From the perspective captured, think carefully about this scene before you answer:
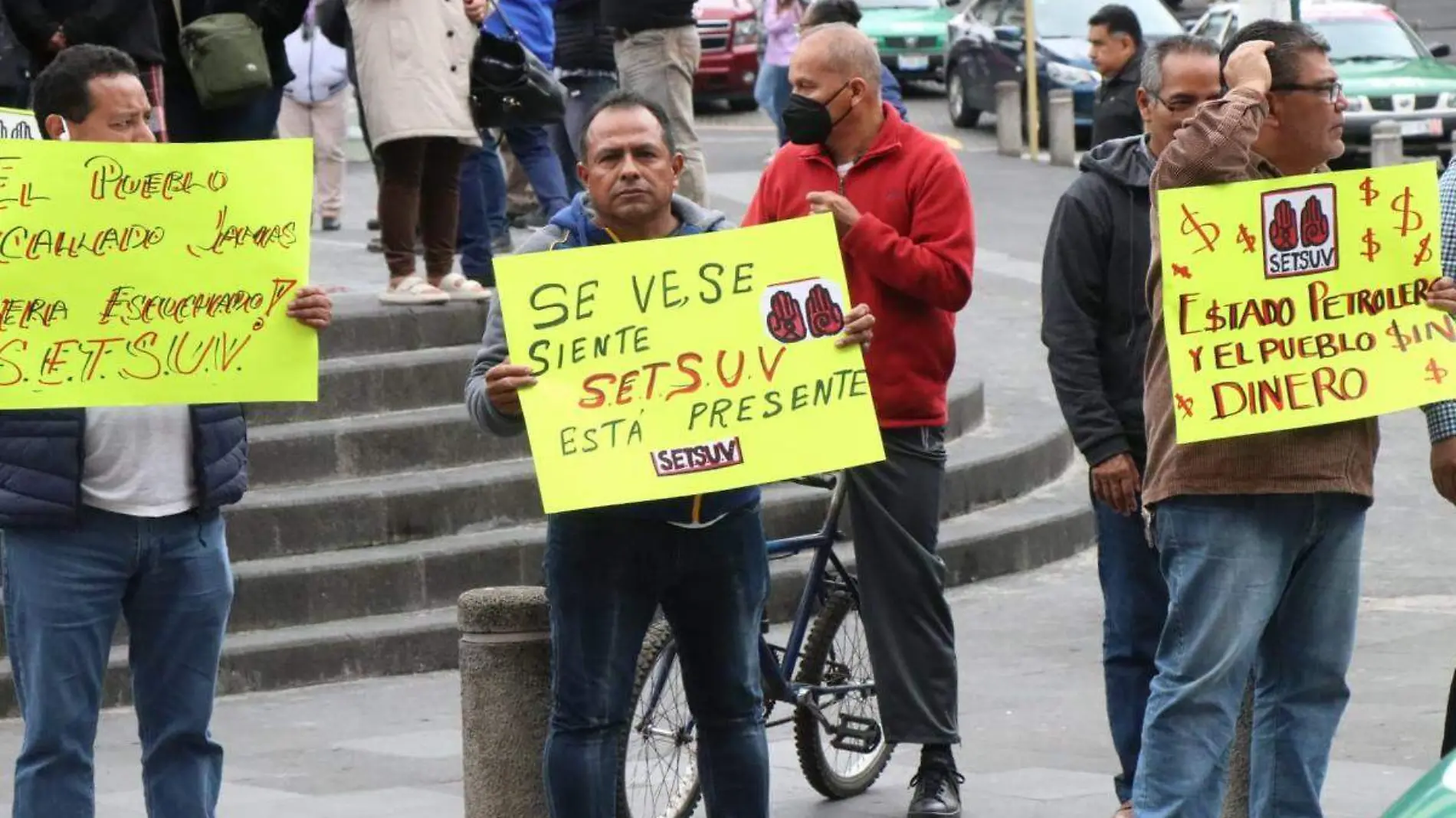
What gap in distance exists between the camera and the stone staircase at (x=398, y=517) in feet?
28.8

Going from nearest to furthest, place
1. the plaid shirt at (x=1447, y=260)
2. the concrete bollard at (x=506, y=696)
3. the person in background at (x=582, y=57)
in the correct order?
the plaid shirt at (x=1447, y=260) → the concrete bollard at (x=506, y=696) → the person in background at (x=582, y=57)

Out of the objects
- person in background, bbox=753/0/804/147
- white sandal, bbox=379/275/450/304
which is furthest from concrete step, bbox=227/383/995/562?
person in background, bbox=753/0/804/147

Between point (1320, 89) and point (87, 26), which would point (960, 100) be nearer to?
point (87, 26)

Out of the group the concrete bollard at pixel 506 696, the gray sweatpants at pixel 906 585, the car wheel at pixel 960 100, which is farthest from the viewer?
the car wheel at pixel 960 100

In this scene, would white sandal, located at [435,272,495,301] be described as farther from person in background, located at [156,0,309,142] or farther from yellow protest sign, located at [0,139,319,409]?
yellow protest sign, located at [0,139,319,409]

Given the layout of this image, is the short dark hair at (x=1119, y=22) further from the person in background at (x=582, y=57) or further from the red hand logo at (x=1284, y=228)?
the red hand logo at (x=1284, y=228)

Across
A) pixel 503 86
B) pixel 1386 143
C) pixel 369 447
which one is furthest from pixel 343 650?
pixel 1386 143

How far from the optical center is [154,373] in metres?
5.27

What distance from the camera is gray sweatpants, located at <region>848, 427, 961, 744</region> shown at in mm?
6750

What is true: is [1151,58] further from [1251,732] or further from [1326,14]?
[1326,14]

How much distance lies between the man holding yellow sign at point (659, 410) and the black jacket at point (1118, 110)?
14.4 feet

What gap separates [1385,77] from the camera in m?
22.8

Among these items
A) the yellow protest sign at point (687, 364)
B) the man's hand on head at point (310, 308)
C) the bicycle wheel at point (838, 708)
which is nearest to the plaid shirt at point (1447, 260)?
the yellow protest sign at point (687, 364)

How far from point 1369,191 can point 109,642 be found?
2.84m
